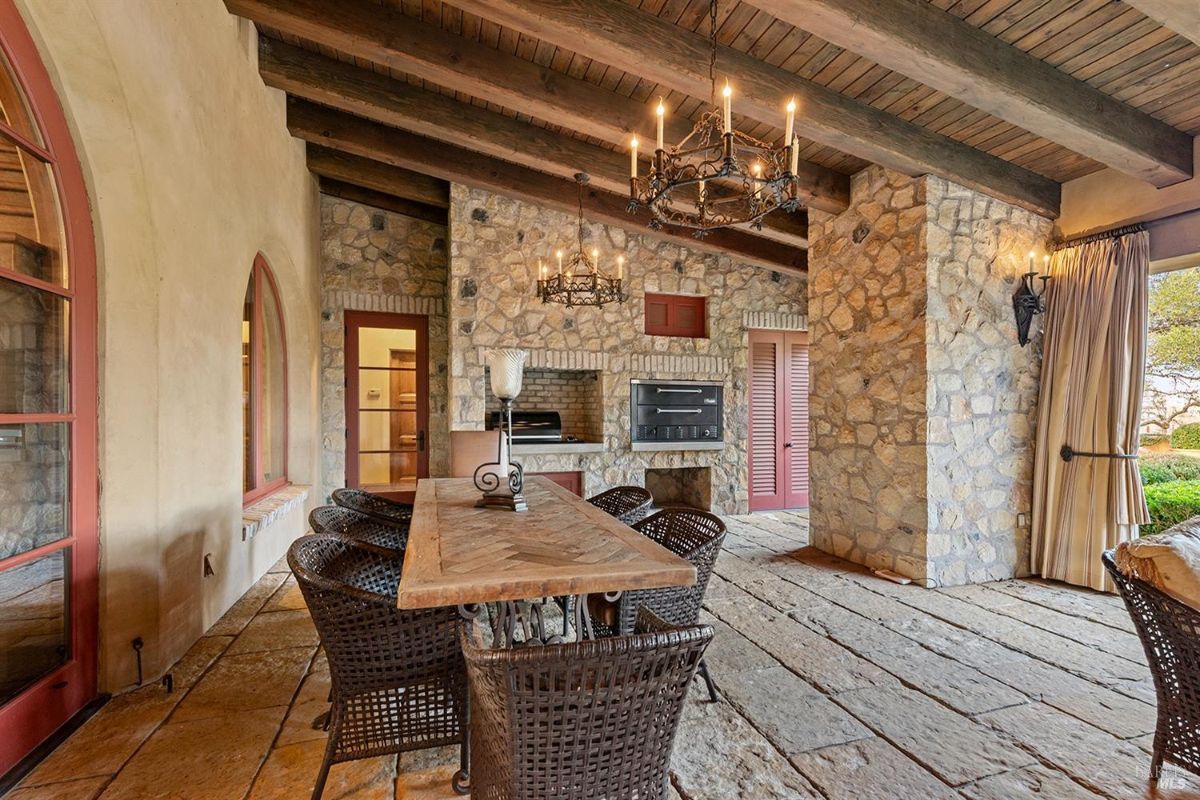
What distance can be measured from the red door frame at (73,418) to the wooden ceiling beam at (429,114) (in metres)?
2.15

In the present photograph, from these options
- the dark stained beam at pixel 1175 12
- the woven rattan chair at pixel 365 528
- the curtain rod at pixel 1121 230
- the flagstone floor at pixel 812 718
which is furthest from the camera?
the curtain rod at pixel 1121 230

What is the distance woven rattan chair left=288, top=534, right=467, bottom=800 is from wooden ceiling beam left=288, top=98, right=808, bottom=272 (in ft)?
11.9

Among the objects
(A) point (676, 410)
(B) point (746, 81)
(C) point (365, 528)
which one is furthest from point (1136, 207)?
(C) point (365, 528)

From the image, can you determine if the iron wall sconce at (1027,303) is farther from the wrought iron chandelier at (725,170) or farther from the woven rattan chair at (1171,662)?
the woven rattan chair at (1171,662)

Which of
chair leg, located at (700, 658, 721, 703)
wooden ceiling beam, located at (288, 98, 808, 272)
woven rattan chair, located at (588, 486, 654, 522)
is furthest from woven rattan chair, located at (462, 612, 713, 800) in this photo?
wooden ceiling beam, located at (288, 98, 808, 272)

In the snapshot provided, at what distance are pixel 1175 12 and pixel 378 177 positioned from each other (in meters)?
5.20

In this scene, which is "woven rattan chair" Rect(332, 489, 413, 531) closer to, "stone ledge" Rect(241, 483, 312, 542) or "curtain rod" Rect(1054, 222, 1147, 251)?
"stone ledge" Rect(241, 483, 312, 542)

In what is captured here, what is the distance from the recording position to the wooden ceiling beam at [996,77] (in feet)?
7.30

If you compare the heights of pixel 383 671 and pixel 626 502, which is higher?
pixel 626 502

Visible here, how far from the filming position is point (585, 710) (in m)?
1.08

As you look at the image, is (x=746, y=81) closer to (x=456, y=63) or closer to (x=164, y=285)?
(x=456, y=63)

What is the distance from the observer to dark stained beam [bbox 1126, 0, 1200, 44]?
1861 millimetres

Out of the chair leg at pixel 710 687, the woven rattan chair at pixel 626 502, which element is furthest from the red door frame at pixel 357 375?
the chair leg at pixel 710 687

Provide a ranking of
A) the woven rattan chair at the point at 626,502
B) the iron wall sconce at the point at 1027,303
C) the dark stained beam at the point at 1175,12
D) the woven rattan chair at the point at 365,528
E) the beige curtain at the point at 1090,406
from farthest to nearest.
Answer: the iron wall sconce at the point at 1027,303 < the beige curtain at the point at 1090,406 < the woven rattan chair at the point at 626,502 < the woven rattan chair at the point at 365,528 < the dark stained beam at the point at 1175,12
